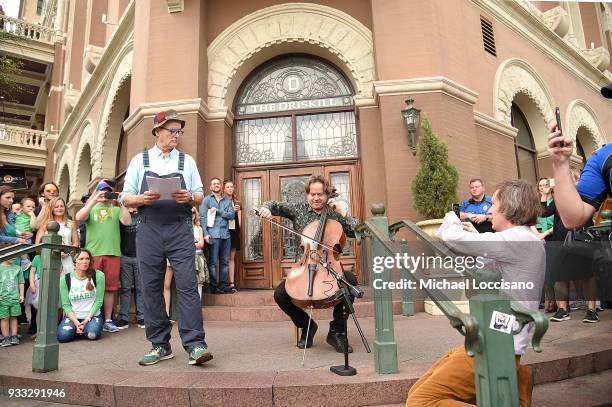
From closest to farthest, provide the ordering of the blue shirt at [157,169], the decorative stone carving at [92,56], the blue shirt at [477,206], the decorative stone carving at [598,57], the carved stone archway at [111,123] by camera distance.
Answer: the blue shirt at [157,169] → the blue shirt at [477,206] → the carved stone archway at [111,123] → the decorative stone carving at [92,56] → the decorative stone carving at [598,57]

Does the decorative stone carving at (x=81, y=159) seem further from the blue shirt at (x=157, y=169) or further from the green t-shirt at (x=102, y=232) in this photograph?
the blue shirt at (x=157, y=169)

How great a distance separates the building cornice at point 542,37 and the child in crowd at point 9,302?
975 centimetres

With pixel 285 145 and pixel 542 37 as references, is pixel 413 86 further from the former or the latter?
pixel 542 37

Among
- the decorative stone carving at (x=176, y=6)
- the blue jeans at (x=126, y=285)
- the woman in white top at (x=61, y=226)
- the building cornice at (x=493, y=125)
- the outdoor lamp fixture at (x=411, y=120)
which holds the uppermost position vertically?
the decorative stone carving at (x=176, y=6)

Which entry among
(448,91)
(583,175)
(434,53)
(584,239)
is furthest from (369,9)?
(583,175)

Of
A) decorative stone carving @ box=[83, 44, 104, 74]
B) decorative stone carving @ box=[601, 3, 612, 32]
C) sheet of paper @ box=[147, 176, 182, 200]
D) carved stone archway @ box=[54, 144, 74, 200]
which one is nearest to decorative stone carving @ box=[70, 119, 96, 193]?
carved stone archway @ box=[54, 144, 74, 200]

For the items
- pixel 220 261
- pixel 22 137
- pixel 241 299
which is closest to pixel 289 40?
pixel 220 261

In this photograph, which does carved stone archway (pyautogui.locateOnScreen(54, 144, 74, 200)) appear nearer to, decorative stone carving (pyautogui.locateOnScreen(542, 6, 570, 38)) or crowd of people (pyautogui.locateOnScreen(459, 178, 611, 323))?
crowd of people (pyautogui.locateOnScreen(459, 178, 611, 323))

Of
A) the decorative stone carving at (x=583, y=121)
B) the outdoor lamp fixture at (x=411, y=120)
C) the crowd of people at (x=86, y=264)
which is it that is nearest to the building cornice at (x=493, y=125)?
the outdoor lamp fixture at (x=411, y=120)

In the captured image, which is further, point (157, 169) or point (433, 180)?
point (433, 180)

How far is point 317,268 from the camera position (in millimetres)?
3473

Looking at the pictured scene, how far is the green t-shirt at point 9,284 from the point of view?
15.2 ft

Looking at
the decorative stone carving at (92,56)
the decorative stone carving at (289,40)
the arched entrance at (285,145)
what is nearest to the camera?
the arched entrance at (285,145)

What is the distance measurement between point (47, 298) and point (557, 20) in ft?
44.6
